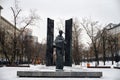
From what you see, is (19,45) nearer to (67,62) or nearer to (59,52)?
(67,62)

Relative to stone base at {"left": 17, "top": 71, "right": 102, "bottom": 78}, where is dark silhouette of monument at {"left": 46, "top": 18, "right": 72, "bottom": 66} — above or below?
above

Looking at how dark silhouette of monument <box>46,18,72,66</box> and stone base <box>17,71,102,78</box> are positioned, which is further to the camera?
dark silhouette of monument <box>46,18,72,66</box>

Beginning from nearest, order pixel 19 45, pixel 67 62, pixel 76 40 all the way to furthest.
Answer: pixel 67 62, pixel 76 40, pixel 19 45

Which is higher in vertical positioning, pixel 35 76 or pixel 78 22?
pixel 78 22

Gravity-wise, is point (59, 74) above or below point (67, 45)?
below

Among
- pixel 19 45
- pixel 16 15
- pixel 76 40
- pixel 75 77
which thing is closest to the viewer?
pixel 75 77

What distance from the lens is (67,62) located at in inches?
944

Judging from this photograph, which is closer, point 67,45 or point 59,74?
point 59,74

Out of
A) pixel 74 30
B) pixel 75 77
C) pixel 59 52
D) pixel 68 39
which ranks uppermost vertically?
pixel 74 30

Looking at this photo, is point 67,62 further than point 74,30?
No

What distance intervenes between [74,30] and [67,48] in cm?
1555

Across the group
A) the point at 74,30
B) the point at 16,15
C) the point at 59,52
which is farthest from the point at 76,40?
the point at 59,52

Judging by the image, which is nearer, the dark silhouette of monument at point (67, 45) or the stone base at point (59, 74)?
the stone base at point (59, 74)

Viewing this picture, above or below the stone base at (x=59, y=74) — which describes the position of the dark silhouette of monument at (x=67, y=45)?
above
